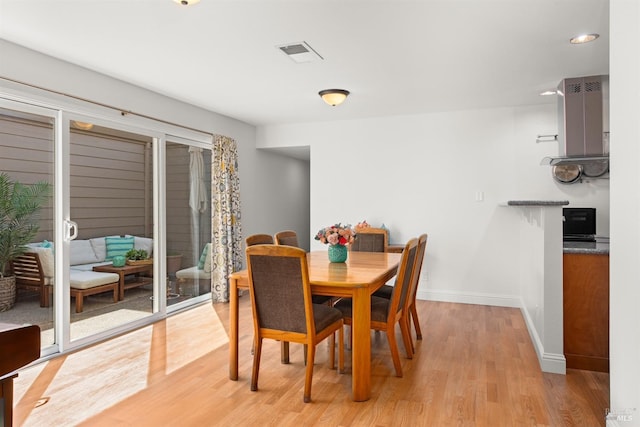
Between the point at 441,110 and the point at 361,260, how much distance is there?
2.60 meters

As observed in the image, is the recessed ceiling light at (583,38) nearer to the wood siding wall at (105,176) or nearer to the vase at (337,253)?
the vase at (337,253)

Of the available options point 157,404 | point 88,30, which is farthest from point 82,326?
point 88,30

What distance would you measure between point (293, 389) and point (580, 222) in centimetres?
367

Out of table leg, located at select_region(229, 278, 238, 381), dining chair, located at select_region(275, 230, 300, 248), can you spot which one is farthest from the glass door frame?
dining chair, located at select_region(275, 230, 300, 248)

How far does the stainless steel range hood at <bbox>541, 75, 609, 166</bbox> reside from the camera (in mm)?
3537

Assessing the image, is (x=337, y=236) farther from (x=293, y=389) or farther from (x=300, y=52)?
(x=300, y=52)

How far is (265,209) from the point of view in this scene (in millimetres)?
6391

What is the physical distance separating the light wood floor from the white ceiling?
7.80ft

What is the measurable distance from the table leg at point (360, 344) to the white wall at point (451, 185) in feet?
9.70

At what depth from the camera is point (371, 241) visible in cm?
451

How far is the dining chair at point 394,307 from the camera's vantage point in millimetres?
2770

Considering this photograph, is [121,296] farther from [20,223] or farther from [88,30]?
[88,30]

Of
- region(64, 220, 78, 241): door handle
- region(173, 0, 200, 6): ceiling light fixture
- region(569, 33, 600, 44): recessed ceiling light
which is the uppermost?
region(569, 33, 600, 44): recessed ceiling light

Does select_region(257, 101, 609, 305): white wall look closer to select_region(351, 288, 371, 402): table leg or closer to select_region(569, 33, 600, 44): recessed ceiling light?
select_region(569, 33, 600, 44): recessed ceiling light
